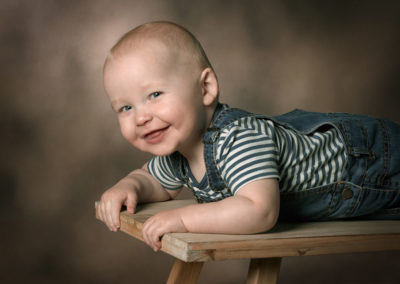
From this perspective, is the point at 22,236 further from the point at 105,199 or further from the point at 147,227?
the point at 147,227

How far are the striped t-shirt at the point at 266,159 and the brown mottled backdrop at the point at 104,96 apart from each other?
0.85 meters

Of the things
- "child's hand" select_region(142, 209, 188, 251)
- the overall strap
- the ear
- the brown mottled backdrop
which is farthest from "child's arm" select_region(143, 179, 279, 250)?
the brown mottled backdrop

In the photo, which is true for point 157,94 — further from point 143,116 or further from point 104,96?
point 104,96

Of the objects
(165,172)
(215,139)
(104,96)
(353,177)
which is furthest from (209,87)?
(104,96)

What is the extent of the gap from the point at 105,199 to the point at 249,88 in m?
1.13

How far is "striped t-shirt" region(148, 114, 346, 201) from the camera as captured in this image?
117 cm

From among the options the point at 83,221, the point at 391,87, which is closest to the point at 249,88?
the point at 391,87

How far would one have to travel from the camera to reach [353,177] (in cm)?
137

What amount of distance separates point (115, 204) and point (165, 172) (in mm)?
197

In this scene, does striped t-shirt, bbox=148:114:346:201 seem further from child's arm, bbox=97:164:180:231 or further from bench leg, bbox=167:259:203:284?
→ bench leg, bbox=167:259:203:284

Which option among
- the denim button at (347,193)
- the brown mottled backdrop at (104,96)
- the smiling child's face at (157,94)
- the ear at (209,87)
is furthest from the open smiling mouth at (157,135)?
the brown mottled backdrop at (104,96)

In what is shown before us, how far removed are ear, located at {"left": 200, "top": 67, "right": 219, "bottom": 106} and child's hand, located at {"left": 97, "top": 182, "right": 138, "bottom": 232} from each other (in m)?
0.27

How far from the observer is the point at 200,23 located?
7.54ft

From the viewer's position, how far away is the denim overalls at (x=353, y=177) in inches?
52.6
